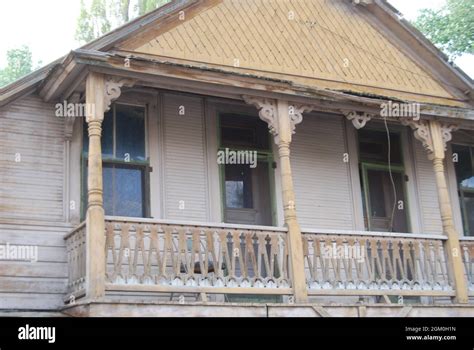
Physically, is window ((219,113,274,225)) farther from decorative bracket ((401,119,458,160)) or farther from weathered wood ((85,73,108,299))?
weathered wood ((85,73,108,299))

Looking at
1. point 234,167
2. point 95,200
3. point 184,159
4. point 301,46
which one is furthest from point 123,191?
point 301,46

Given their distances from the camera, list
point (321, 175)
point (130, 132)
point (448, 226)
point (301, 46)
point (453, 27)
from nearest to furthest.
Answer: point (130, 132), point (448, 226), point (301, 46), point (321, 175), point (453, 27)

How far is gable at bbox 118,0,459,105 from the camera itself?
1029 cm

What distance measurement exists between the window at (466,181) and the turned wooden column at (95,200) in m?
7.72

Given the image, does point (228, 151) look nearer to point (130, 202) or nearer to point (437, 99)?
point (130, 202)

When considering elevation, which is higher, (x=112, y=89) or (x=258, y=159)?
(x=112, y=89)

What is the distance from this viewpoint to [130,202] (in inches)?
416

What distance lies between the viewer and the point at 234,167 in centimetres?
1164

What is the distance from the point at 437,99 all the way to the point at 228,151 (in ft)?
12.8

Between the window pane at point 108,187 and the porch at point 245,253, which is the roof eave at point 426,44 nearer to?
the porch at point 245,253

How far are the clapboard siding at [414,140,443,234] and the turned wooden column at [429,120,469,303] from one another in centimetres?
165

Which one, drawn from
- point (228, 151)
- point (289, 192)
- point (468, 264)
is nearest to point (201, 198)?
point (228, 151)

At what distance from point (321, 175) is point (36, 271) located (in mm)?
5169
